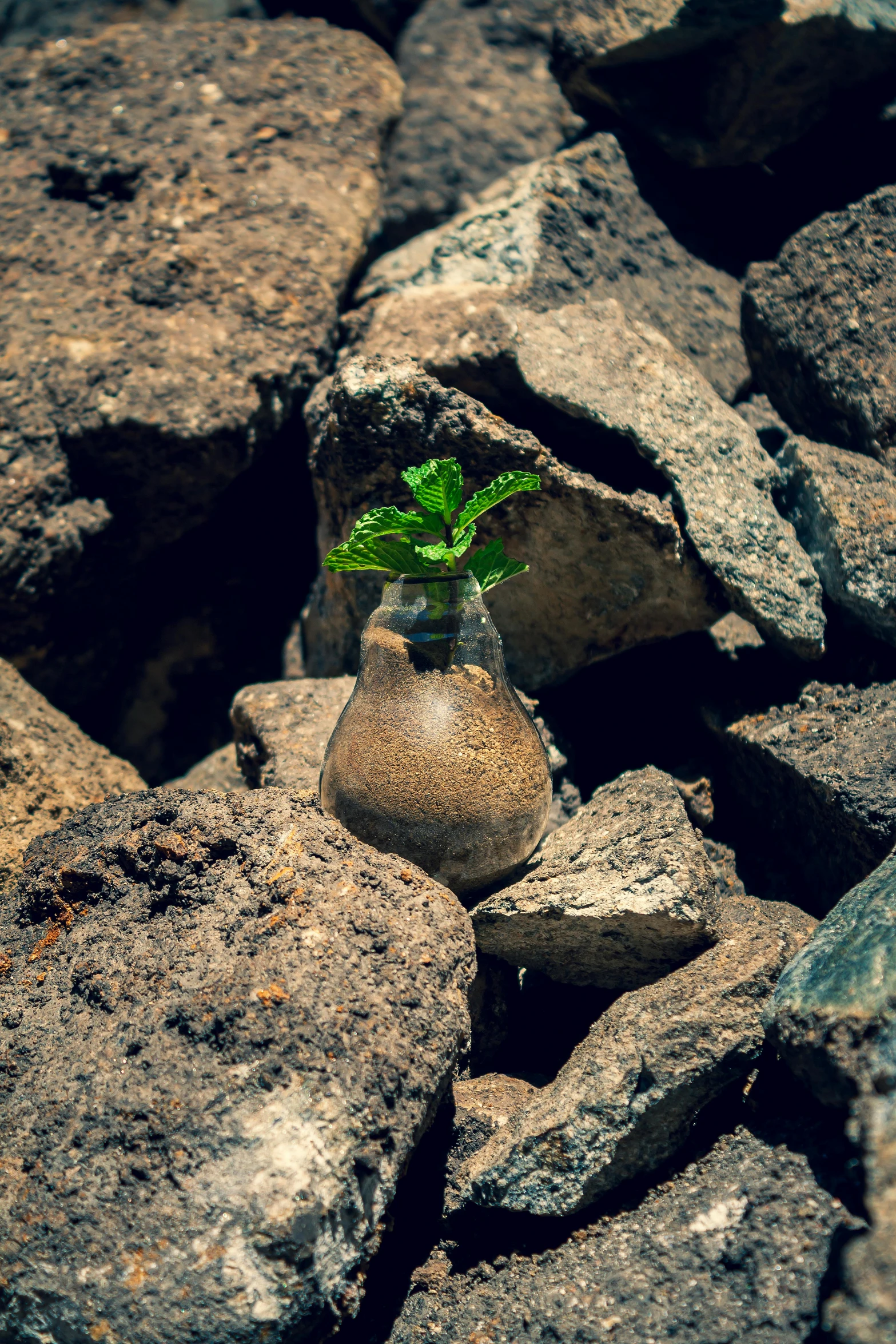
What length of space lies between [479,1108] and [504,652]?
94cm

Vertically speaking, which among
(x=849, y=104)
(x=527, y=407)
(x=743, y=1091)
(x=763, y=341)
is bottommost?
(x=743, y=1091)

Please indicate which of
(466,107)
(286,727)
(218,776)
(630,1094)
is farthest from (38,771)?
(466,107)

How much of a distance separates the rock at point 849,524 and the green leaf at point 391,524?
2.84 feet

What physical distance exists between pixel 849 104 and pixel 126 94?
206 cm

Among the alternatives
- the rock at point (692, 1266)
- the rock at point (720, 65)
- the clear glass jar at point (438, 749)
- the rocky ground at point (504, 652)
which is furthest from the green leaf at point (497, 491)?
the rock at point (720, 65)

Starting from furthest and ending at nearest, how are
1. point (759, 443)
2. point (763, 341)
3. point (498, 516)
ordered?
point (763, 341)
point (759, 443)
point (498, 516)

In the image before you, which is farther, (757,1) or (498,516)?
(757,1)

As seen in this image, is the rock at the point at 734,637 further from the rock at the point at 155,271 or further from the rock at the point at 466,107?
the rock at the point at 466,107

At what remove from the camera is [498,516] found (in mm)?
1987

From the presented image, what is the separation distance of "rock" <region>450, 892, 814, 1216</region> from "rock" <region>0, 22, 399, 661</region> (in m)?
1.62

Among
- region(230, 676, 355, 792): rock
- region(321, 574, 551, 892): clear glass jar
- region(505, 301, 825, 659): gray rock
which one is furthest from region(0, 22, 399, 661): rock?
region(321, 574, 551, 892): clear glass jar

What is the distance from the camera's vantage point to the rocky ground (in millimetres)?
1286

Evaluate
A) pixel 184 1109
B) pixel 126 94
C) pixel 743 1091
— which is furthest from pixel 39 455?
pixel 743 1091

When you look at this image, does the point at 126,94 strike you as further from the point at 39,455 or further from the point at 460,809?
the point at 460,809
